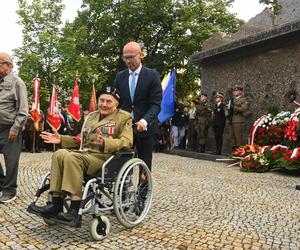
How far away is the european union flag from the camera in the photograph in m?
11.7

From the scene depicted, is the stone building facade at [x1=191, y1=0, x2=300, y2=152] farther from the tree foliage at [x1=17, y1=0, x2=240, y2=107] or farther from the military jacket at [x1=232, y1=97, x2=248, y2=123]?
the tree foliage at [x1=17, y1=0, x2=240, y2=107]

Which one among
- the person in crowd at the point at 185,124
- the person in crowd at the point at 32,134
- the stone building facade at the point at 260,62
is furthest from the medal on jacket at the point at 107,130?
the person in crowd at the point at 185,124

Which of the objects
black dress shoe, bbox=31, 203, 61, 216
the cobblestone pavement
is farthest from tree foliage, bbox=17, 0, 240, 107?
black dress shoe, bbox=31, 203, 61, 216

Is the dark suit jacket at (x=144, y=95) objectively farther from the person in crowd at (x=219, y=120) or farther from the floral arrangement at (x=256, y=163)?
the person in crowd at (x=219, y=120)

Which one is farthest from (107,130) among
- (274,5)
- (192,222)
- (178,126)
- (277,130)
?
(178,126)

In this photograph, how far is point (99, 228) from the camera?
369 cm

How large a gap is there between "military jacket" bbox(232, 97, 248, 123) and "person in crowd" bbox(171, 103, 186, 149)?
315 cm

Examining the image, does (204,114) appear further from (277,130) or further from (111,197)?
(111,197)

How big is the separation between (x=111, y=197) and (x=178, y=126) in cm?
1053

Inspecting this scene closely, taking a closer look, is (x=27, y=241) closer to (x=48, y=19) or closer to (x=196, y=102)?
(x=196, y=102)

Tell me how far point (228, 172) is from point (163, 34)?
21723mm

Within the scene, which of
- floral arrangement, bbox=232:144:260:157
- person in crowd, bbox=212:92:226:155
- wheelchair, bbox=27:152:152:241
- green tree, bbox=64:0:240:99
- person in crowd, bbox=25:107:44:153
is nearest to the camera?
wheelchair, bbox=27:152:152:241

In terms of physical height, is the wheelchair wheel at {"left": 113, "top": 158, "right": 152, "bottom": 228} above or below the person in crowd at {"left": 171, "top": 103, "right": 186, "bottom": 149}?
below

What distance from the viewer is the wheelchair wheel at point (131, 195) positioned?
12.3ft
